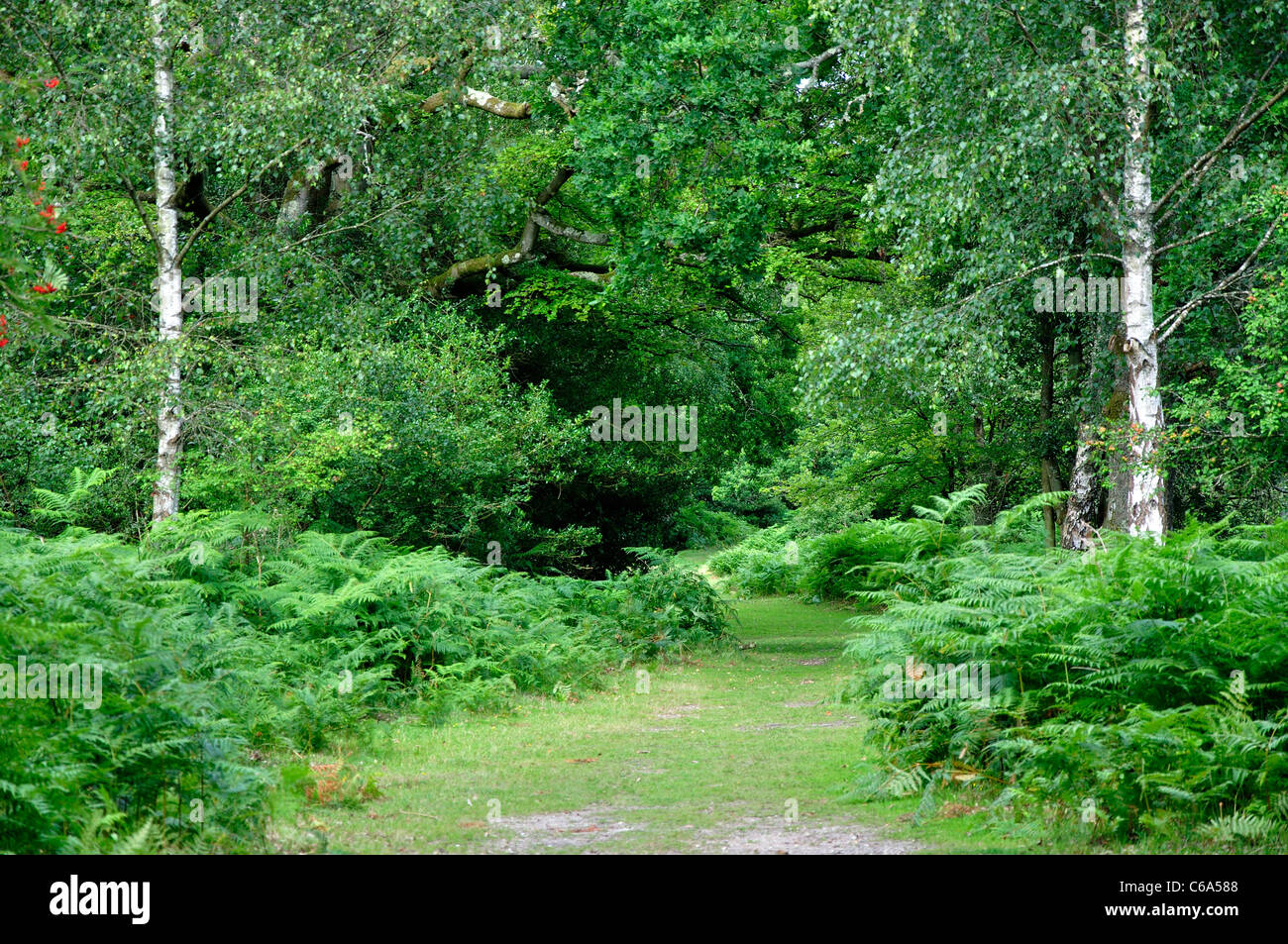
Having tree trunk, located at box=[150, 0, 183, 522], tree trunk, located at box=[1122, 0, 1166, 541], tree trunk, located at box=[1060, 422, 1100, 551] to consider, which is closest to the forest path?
tree trunk, located at box=[1122, 0, 1166, 541]

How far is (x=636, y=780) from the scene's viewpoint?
8641mm

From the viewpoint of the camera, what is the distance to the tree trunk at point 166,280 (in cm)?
1415

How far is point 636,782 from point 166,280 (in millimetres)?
9712

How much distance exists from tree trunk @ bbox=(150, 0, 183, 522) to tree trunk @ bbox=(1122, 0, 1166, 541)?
1087cm

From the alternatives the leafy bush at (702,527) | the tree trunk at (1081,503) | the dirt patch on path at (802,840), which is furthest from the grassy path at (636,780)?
the leafy bush at (702,527)

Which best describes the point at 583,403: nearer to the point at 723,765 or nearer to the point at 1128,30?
the point at 1128,30

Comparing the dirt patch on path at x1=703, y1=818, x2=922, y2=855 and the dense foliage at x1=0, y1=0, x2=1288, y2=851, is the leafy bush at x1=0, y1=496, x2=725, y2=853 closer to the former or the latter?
the dense foliage at x1=0, y1=0, x2=1288, y2=851

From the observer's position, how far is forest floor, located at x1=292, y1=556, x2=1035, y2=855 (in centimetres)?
673

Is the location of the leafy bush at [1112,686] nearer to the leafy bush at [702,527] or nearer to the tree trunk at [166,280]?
the tree trunk at [166,280]

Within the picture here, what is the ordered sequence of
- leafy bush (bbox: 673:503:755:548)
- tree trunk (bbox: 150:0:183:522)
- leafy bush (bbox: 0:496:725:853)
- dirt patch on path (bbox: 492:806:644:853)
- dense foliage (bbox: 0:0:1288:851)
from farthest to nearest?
leafy bush (bbox: 673:503:755:548)
tree trunk (bbox: 150:0:183:522)
dense foliage (bbox: 0:0:1288:851)
dirt patch on path (bbox: 492:806:644:853)
leafy bush (bbox: 0:496:725:853)

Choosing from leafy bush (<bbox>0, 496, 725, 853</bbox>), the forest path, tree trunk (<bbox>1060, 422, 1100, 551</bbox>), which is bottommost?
the forest path

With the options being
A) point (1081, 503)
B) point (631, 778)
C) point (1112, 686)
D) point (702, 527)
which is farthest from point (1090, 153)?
point (702, 527)

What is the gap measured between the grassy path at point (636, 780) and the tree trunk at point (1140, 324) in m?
3.99

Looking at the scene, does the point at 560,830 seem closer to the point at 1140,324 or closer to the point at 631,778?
the point at 631,778
